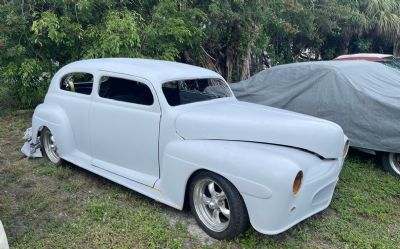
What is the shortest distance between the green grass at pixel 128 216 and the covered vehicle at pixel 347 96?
55 cm

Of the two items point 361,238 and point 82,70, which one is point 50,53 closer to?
point 82,70

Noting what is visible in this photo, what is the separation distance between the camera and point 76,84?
520 centimetres

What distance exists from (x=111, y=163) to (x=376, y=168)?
3.71 metres

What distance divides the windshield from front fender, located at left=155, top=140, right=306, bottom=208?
0.72 m

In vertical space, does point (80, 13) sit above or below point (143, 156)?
above

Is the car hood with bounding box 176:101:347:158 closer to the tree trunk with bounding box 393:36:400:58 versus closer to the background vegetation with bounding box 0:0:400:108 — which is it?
the background vegetation with bounding box 0:0:400:108

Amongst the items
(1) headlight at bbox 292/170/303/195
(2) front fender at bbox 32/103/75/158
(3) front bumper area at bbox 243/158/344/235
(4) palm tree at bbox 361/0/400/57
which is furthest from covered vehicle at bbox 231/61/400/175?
(4) palm tree at bbox 361/0/400/57

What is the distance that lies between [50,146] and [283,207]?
369 cm

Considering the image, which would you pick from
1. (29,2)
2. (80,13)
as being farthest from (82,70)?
(29,2)

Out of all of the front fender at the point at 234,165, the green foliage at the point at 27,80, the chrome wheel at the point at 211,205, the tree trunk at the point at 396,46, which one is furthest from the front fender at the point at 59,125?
the tree trunk at the point at 396,46

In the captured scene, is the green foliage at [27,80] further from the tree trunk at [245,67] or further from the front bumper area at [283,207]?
the front bumper area at [283,207]

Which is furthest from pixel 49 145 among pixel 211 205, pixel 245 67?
pixel 245 67

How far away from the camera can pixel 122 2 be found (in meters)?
7.61

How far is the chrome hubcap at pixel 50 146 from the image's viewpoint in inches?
211
